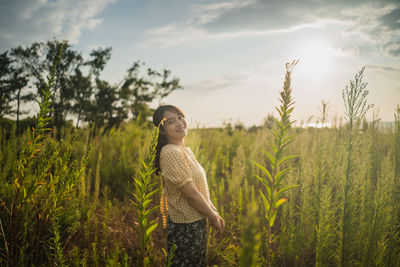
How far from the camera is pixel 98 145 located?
5.26 metres

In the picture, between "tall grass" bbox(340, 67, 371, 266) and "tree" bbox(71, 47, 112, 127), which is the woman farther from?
"tree" bbox(71, 47, 112, 127)

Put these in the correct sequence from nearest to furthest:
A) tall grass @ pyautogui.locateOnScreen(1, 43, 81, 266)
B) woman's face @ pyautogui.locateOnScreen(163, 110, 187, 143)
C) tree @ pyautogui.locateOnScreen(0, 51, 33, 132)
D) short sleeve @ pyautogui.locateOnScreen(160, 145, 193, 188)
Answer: tall grass @ pyautogui.locateOnScreen(1, 43, 81, 266)
short sleeve @ pyautogui.locateOnScreen(160, 145, 193, 188)
woman's face @ pyautogui.locateOnScreen(163, 110, 187, 143)
tree @ pyautogui.locateOnScreen(0, 51, 33, 132)

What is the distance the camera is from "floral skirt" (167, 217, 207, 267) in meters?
1.86

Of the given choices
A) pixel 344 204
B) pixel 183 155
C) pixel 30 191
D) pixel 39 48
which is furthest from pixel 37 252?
pixel 39 48

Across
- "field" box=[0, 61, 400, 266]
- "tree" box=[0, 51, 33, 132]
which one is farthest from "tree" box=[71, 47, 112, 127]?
"field" box=[0, 61, 400, 266]

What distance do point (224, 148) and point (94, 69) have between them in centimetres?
1266

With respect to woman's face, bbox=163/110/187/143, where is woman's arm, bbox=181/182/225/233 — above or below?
below

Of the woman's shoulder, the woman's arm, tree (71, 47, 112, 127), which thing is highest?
tree (71, 47, 112, 127)

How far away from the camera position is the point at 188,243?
1.88m

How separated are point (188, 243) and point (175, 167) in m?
0.67

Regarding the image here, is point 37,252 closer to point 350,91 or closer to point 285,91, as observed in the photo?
point 285,91

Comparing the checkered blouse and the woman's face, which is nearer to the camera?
the checkered blouse

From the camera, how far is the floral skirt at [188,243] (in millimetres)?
1863

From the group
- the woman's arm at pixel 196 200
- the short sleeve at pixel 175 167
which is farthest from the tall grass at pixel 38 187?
the woman's arm at pixel 196 200
